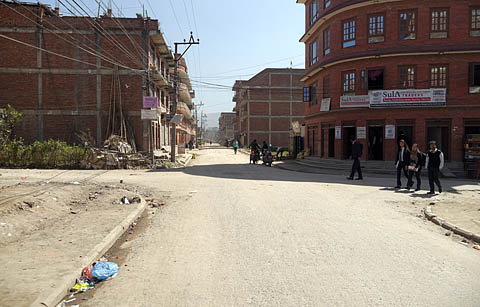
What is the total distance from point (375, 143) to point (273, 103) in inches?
1496

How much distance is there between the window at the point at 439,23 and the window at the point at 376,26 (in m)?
2.83

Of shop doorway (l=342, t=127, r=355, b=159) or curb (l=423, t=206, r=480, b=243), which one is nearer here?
curb (l=423, t=206, r=480, b=243)

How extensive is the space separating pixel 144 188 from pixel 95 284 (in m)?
9.00

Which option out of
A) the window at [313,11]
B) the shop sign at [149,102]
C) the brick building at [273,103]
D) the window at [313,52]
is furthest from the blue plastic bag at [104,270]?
the brick building at [273,103]

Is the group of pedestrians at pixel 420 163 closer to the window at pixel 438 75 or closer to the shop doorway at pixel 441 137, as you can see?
the shop doorway at pixel 441 137

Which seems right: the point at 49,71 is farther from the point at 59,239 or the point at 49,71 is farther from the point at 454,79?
the point at 454,79

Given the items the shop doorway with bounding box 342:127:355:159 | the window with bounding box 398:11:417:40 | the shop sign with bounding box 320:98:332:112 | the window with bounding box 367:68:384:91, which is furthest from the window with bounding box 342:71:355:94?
the window with bounding box 398:11:417:40

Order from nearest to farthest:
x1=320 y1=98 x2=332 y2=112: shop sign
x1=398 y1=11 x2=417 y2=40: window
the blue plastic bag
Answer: the blue plastic bag < x1=398 y1=11 x2=417 y2=40: window < x1=320 y1=98 x2=332 y2=112: shop sign

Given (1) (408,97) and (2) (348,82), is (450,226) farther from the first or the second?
(2) (348,82)

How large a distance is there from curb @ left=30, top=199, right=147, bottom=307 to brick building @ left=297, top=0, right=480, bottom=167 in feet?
59.5

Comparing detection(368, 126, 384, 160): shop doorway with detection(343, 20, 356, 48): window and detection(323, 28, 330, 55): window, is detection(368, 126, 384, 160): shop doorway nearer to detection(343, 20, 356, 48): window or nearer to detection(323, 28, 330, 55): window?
detection(343, 20, 356, 48): window

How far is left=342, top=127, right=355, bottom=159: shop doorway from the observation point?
2395 centimetres

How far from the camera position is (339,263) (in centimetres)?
498

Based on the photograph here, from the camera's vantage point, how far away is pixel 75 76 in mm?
26234
